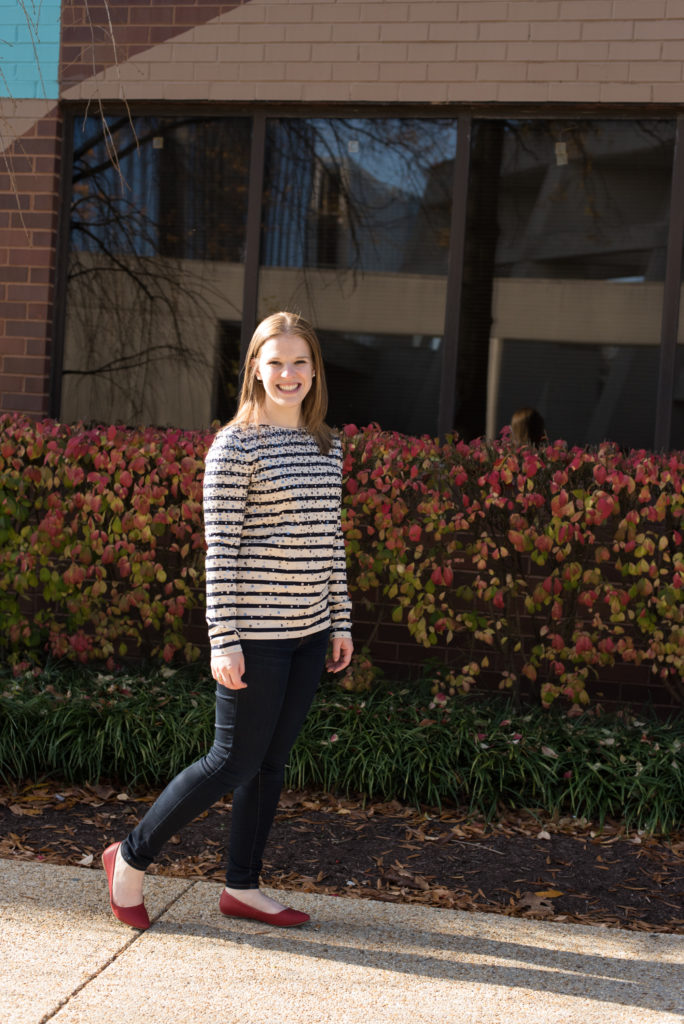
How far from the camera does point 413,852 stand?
4039mm

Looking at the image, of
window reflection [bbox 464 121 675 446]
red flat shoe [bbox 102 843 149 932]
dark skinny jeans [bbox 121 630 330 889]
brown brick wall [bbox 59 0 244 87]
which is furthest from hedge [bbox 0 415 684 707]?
brown brick wall [bbox 59 0 244 87]

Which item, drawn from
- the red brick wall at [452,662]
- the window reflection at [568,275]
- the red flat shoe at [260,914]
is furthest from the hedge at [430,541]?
the red flat shoe at [260,914]

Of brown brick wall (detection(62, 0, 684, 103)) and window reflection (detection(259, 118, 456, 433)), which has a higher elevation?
brown brick wall (detection(62, 0, 684, 103))

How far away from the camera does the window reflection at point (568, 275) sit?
19.4 feet

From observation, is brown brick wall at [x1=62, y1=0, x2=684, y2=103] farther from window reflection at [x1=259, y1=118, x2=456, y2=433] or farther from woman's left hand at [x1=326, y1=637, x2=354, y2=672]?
woman's left hand at [x1=326, y1=637, x2=354, y2=672]

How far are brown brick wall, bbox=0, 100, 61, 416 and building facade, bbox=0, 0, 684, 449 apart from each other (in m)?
0.01

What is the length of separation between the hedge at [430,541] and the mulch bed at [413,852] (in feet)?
2.51

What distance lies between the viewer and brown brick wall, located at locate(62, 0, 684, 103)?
5.67m

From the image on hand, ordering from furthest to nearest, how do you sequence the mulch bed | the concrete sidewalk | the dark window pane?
the dark window pane
the mulch bed
the concrete sidewalk

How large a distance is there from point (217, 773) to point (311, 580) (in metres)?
0.59

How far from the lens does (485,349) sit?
6051mm

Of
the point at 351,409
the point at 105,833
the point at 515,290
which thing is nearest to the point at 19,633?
the point at 105,833

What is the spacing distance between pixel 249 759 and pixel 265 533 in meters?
0.62

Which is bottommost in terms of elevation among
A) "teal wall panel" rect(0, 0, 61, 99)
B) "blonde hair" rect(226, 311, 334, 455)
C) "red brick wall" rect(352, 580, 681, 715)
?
"red brick wall" rect(352, 580, 681, 715)
